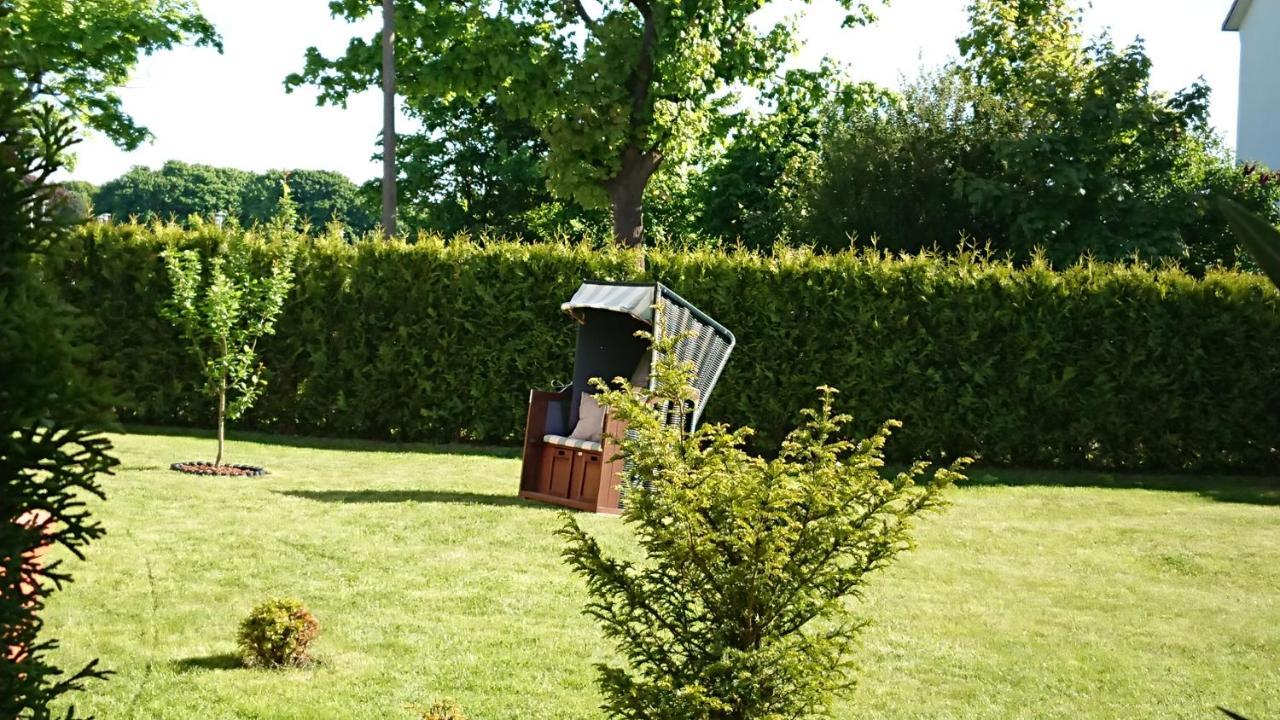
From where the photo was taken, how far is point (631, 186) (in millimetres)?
22531

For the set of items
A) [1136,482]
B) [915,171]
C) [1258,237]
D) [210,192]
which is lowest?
[1136,482]

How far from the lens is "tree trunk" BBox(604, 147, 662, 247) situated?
22.5m

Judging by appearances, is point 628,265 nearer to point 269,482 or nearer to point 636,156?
point 269,482

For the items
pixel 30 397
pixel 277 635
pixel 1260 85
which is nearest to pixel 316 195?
pixel 1260 85

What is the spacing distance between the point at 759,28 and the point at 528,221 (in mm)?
12403

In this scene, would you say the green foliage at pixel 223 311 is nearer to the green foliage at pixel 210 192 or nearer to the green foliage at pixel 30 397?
the green foliage at pixel 30 397

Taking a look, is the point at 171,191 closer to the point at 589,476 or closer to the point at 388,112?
the point at 388,112

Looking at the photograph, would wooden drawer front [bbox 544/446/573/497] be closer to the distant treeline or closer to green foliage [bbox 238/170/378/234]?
green foliage [bbox 238/170/378/234]

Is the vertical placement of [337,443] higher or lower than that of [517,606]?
higher

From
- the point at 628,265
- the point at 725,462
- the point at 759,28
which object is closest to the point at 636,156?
the point at 759,28

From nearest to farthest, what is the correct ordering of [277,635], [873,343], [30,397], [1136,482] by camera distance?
[30,397] → [277,635] → [1136,482] → [873,343]

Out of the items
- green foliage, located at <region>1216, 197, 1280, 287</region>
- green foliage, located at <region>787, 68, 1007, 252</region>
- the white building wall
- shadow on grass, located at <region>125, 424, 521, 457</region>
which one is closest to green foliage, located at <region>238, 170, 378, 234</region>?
the white building wall

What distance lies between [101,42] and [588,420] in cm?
2300

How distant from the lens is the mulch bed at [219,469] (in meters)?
11.9
